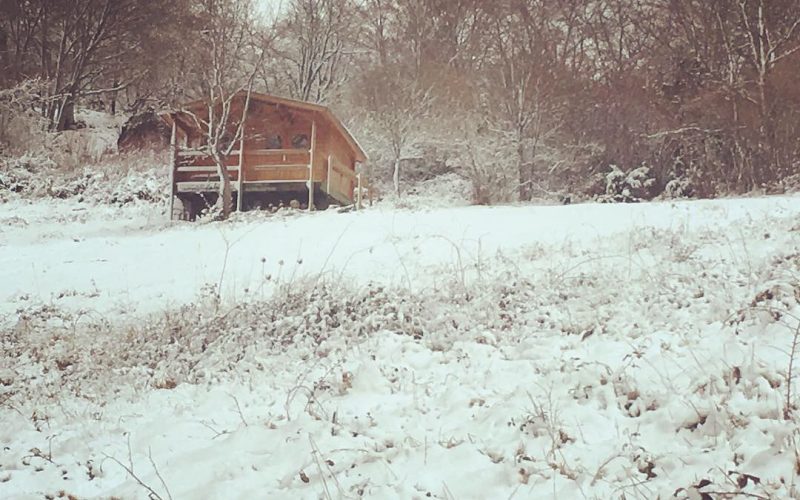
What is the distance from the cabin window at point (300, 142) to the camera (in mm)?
23359

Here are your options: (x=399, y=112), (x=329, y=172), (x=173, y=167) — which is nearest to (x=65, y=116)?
(x=173, y=167)

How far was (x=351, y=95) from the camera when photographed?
108ft

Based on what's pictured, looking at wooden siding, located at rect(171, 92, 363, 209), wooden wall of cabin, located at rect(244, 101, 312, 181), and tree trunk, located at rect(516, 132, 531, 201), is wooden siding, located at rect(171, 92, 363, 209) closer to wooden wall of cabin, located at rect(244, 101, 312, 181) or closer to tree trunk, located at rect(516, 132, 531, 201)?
wooden wall of cabin, located at rect(244, 101, 312, 181)

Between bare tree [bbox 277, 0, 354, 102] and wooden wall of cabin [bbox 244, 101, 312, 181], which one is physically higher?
bare tree [bbox 277, 0, 354, 102]

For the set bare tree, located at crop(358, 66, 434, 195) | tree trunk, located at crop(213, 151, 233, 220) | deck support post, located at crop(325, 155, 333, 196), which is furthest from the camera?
bare tree, located at crop(358, 66, 434, 195)

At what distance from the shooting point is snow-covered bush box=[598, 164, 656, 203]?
23125 mm

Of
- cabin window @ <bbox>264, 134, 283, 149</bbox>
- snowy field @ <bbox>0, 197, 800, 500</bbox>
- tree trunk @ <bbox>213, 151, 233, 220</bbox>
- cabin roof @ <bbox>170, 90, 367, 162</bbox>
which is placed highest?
cabin roof @ <bbox>170, 90, 367, 162</bbox>

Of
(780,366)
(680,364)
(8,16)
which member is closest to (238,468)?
(680,364)

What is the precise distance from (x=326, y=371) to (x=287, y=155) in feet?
61.2

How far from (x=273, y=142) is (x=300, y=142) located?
3.49 feet

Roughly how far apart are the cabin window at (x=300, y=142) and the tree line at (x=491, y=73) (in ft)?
10.1

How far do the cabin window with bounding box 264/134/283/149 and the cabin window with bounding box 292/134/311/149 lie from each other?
549mm

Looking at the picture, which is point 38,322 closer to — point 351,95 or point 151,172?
point 151,172

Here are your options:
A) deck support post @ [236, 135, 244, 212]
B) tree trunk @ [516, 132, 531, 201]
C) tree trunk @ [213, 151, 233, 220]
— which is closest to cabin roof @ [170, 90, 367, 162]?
deck support post @ [236, 135, 244, 212]
